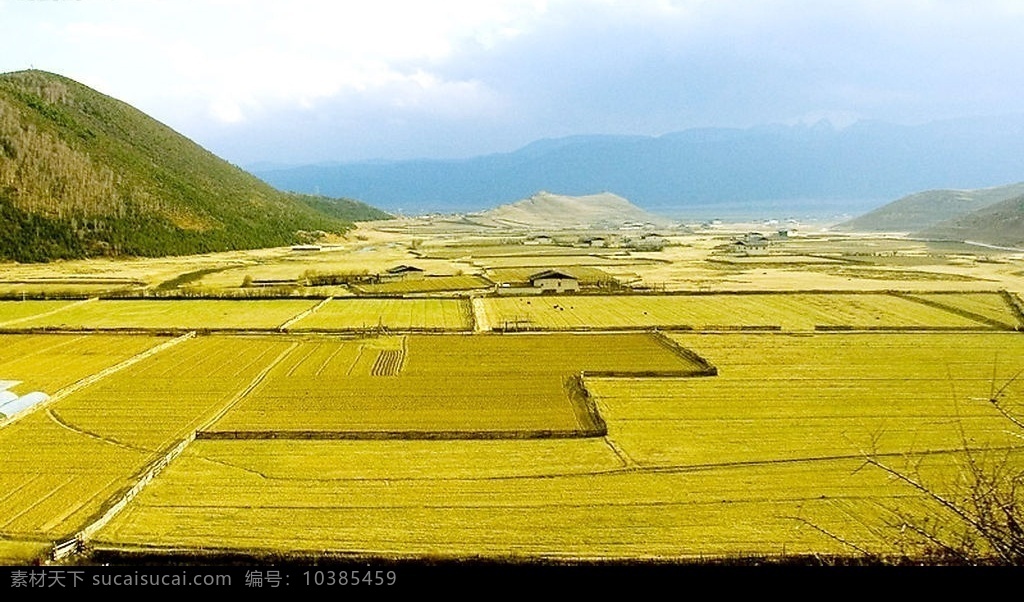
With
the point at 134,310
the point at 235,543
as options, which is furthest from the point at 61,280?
the point at 235,543

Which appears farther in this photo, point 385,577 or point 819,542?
point 819,542

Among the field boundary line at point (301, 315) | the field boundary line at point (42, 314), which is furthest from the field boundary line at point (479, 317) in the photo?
the field boundary line at point (42, 314)

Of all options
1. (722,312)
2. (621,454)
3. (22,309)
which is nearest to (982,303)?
(722,312)

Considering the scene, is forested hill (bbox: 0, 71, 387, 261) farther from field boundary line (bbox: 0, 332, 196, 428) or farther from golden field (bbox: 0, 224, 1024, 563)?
field boundary line (bbox: 0, 332, 196, 428)

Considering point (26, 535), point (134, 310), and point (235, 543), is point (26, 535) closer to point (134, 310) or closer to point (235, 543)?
point (235, 543)

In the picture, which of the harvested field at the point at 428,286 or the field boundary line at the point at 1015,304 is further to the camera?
the harvested field at the point at 428,286

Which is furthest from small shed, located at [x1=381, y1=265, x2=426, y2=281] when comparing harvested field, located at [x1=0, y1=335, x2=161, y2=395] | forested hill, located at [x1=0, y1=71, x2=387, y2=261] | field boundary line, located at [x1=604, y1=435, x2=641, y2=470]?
field boundary line, located at [x1=604, y1=435, x2=641, y2=470]

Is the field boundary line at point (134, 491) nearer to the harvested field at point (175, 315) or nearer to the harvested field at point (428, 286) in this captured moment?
the harvested field at point (175, 315)
